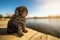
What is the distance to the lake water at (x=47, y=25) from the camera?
279cm

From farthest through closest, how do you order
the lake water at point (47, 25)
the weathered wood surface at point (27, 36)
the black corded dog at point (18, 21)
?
1. the lake water at point (47, 25)
2. the black corded dog at point (18, 21)
3. the weathered wood surface at point (27, 36)

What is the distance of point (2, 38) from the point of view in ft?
7.97

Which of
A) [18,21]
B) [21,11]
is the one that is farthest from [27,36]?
[21,11]

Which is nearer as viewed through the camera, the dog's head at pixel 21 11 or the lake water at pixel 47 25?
the dog's head at pixel 21 11

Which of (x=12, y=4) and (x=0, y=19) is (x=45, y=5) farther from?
(x=0, y=19)

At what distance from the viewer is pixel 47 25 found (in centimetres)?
290

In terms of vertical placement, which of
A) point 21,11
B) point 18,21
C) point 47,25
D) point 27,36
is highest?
point 21,11

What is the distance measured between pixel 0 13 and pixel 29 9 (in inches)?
25.1

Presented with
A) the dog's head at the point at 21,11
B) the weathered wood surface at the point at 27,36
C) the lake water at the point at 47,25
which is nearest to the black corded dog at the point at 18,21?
the dog's head at the point at 21,11

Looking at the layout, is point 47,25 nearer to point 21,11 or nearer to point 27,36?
point 27,36

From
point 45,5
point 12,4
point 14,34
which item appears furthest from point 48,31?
point 12,4

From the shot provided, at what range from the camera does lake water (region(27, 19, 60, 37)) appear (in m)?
2.79

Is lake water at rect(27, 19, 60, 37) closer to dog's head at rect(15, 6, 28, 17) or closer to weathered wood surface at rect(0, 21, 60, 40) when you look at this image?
weathered wood surface at rect(0, 21, 60, 40)

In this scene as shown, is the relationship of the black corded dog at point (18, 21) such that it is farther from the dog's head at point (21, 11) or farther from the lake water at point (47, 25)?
the lake water at point (47, 25)
